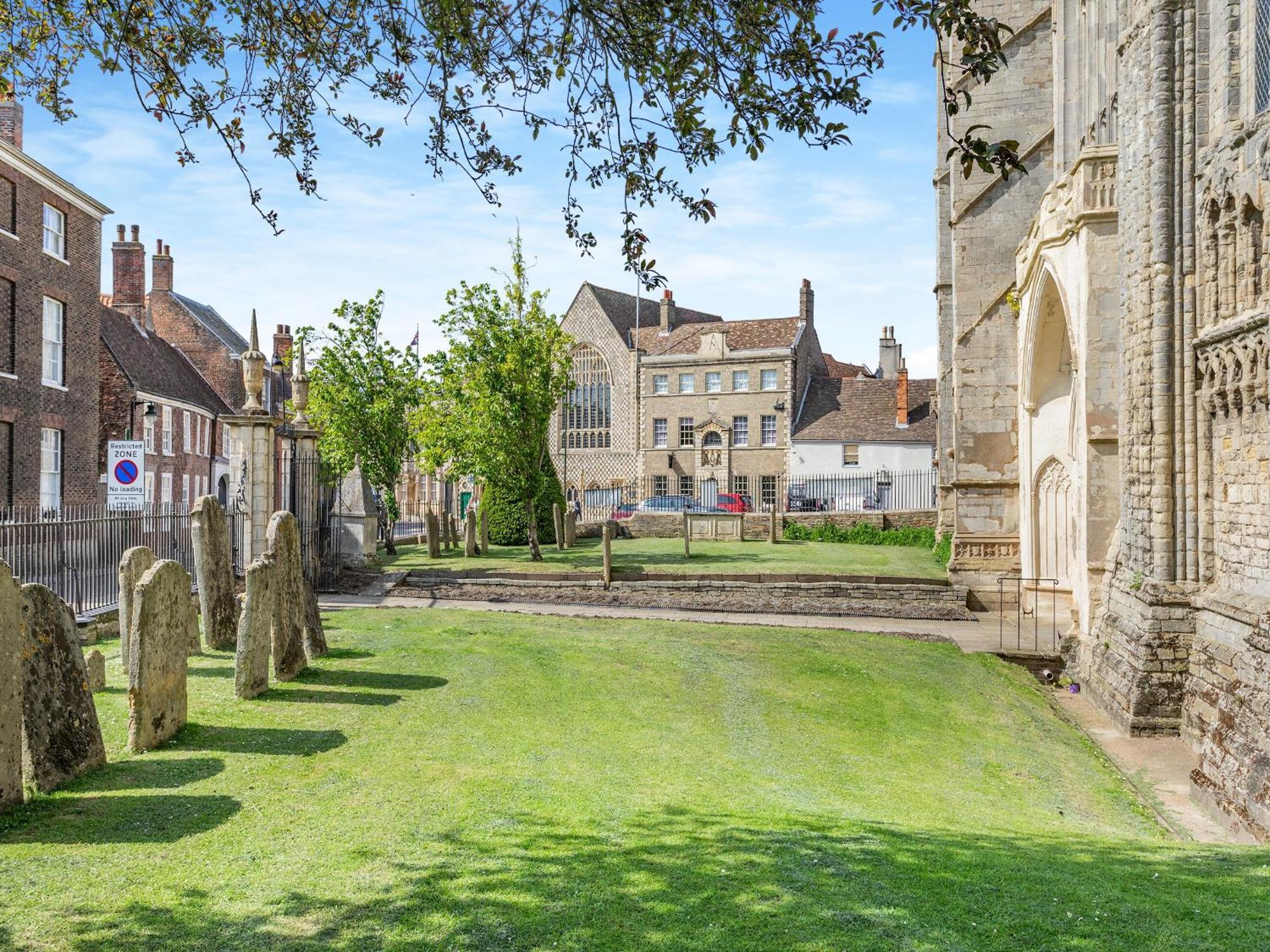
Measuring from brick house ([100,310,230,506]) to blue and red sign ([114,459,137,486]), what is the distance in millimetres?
12577

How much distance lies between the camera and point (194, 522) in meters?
13.3

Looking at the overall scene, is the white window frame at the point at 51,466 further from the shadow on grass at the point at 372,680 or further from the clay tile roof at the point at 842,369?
the clay tile roof at the point at 842,369

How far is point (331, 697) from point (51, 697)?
11.1 ft

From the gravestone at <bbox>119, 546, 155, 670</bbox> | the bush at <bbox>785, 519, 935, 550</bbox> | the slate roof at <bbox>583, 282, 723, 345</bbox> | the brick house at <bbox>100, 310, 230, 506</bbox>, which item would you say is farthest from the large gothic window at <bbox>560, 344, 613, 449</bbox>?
the gravestone at <bbox>119, 546, 155, 670</bbox>

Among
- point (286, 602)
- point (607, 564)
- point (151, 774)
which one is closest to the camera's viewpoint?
point (151, 774)

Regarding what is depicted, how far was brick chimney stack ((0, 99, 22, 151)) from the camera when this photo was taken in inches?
1041

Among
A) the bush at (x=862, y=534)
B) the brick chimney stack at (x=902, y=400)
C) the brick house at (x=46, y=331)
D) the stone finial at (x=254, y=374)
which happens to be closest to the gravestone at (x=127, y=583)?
the stone finial at (x=254, y=374)

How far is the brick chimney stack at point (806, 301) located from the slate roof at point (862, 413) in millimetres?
3528

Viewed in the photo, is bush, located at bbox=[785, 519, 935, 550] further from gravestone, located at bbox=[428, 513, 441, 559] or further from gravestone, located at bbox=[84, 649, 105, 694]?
gravestone, located at bbox=[84, 649, 105, 694]

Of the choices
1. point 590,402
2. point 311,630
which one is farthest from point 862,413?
point 311,630

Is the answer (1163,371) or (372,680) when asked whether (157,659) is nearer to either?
(372,680)

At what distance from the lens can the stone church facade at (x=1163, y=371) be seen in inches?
429

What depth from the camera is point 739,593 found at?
21.7 meters

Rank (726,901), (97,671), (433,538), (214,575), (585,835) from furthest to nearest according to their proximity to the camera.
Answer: (433,538) < (214,575) < (97,671) < (585,835) < (726,901)
